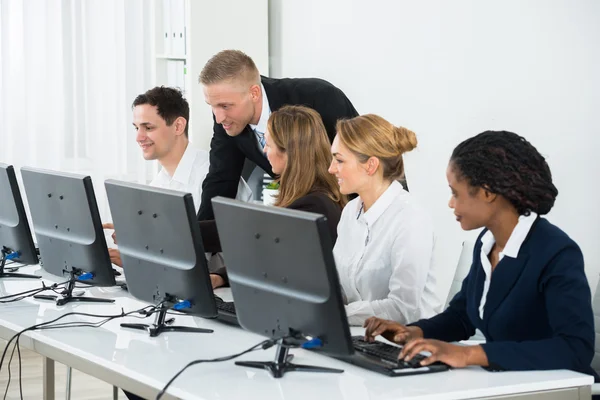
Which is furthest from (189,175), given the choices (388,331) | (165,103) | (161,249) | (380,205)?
(388,331)

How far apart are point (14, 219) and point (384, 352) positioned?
1447 millimetres

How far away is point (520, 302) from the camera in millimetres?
2016

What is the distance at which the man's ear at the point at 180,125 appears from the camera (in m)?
3.62

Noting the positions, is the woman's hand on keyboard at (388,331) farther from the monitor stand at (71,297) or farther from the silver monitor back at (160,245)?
the monitor stand at (71,297)

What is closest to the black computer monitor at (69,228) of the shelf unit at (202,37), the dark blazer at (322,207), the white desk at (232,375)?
the white desk at (232,375)

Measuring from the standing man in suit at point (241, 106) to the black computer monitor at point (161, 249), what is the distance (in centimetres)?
99

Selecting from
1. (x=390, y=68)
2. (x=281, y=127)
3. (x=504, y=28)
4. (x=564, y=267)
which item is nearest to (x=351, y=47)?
(x=390, y=68)

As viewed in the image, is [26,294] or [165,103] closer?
[26,294]

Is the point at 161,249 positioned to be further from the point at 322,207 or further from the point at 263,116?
the point at 263,116

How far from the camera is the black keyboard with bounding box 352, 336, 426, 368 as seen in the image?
1897 millimetres

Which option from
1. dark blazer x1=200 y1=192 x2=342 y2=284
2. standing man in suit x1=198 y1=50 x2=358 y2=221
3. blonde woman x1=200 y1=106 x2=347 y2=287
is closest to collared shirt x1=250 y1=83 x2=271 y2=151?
standing man in suit x1=198 y1=50 x2=358 y2=221

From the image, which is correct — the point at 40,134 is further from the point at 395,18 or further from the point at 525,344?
the point at 525,344

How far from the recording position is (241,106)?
129 inches

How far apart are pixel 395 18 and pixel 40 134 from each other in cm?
203
